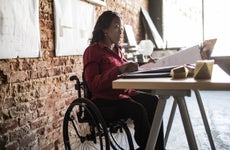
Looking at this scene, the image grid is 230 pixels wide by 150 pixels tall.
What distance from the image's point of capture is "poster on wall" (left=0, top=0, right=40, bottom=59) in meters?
1.77

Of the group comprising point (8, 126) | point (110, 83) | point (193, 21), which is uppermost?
point (193, 21)

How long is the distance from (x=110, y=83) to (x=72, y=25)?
3.92 feet

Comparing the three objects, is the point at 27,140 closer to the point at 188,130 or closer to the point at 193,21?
the point at 188,130

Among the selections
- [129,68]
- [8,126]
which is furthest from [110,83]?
[8,126]

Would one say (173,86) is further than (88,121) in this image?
No

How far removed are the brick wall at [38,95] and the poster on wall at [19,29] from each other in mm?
64

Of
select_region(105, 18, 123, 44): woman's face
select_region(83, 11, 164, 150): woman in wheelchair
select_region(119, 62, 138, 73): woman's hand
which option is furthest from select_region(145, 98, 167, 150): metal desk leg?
select_region(105, 18, 123, 44): woman's face

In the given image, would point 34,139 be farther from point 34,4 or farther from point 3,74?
point 34,4

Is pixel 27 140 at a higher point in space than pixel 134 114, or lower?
lower

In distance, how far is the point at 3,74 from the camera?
1814 mm

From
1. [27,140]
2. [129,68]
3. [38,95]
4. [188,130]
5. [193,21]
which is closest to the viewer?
[188,130]

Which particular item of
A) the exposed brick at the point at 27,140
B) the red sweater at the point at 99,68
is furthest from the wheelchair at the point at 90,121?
the exposed brick at the point at 27,140

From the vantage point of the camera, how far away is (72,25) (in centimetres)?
270

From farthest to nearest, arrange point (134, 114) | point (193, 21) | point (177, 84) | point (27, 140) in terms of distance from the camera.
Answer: point (193, 21)
point (27, 140)
point (134, 114)
point (177, 84)
